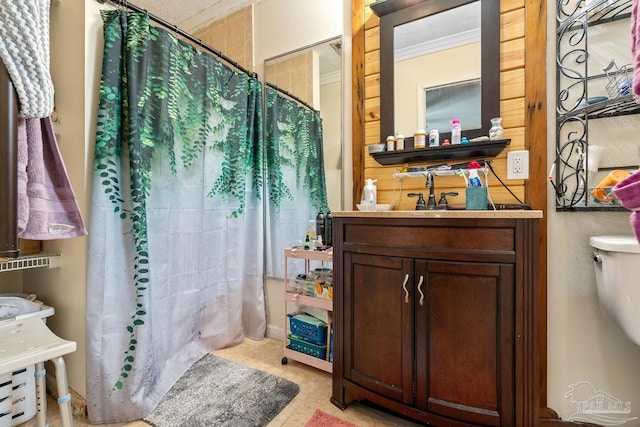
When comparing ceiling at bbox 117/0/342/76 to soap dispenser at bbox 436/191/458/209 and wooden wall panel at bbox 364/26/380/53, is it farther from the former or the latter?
soap dispenser at bbox 436/191/458/209

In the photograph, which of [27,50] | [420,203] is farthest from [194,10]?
[420,203]

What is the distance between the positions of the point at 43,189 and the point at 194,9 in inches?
86.9

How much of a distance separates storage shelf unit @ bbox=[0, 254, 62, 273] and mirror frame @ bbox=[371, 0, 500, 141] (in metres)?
1.72

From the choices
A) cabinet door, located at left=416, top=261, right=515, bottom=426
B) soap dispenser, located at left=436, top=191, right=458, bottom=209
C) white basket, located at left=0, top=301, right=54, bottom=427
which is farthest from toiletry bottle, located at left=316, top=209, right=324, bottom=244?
white basket, located at left=0, top=301, right=54, bottom=427

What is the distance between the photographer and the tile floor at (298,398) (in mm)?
1241

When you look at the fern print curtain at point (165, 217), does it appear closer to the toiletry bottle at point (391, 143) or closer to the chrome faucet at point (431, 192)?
the toiletry bottle at point (391, 143)

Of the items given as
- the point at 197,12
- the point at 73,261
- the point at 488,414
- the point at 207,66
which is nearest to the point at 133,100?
the point at 207,66

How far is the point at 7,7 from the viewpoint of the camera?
534mm

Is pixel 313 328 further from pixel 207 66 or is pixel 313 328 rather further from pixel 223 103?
pixel 207 66

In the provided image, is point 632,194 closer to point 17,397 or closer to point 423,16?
point 423,16

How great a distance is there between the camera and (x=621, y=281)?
963 millimetres

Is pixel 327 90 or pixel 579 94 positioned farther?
pixel 327 90

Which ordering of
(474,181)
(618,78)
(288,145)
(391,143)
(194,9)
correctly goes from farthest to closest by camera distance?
(194,9)
(288,145)
(391,143)
(474,181)
(618,78)

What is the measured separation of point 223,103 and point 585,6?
1.79 meters
